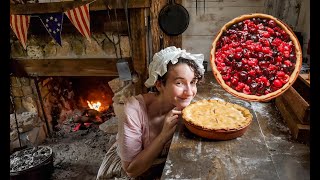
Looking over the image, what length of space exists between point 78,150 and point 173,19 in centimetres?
442

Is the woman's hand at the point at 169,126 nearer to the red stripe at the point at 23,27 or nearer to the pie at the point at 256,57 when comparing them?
the pie at the point at 256,57

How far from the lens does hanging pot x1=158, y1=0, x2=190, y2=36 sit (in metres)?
4.62

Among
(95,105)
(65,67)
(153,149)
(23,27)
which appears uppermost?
(23,27)

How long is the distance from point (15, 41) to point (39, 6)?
1342 millimetres

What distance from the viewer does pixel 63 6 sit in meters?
5.08

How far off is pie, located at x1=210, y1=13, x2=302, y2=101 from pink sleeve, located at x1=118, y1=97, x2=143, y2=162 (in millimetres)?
1076

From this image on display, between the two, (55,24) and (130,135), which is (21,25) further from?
(130,135)

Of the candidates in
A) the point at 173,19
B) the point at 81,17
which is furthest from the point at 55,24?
the point at 173,19

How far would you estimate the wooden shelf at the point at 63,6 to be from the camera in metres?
4.91

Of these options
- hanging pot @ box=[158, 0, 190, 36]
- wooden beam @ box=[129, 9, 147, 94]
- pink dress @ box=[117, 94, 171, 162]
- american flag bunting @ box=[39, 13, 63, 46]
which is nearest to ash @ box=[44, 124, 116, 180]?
wooden beam @ box=[129, 9, 147, 94]

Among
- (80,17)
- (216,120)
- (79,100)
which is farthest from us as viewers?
(79,100)

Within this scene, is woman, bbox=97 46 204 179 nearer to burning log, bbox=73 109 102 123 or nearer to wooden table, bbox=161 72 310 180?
wooden table, bbox=161 72 310 180

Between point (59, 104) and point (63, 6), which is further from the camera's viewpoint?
point (59, 104)

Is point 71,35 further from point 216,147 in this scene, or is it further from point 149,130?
point 216,147
